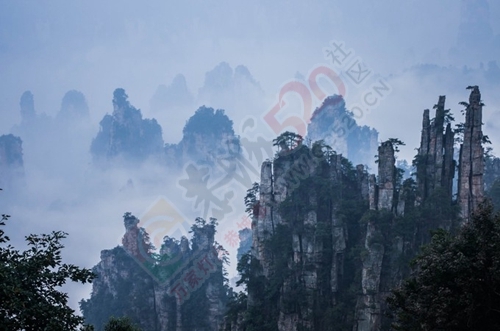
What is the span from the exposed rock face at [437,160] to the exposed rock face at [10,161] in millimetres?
65284


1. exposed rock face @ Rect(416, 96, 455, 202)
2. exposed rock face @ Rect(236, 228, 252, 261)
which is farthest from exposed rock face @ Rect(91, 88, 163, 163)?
exposed rock face @ Rect(416, 96, 455, 202)

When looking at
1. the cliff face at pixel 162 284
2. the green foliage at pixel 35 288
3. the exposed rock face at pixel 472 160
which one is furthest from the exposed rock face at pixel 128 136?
the green foliage at pixel 35 288

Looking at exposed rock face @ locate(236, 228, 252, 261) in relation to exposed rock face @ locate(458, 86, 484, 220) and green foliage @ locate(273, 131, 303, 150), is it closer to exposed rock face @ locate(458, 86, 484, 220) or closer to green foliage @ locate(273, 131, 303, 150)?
green foliage @ locate(273, 131, 303, 150)

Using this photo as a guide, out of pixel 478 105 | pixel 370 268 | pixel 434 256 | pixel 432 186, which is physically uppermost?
pixel 478 105

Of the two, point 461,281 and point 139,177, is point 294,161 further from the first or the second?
point 139,177

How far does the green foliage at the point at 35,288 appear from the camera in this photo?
8906 mm

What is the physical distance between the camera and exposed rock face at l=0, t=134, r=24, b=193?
71.5 m

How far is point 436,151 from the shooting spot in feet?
92.2

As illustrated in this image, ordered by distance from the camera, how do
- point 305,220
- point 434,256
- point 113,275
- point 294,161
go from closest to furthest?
1. point 434,256
2. point 305,220
3. point 294,161
4. point 113,275

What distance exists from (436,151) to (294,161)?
962 centimetres

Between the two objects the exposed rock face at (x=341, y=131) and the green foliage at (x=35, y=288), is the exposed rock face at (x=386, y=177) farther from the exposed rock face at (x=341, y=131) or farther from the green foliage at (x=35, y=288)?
the exposed rock face at (x=341, y=131)

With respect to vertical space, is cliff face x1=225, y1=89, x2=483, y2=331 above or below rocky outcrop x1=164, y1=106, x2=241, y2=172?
below

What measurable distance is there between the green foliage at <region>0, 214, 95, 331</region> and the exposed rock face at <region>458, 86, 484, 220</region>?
2270 centimetres

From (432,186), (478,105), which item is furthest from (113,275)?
(478,105)
